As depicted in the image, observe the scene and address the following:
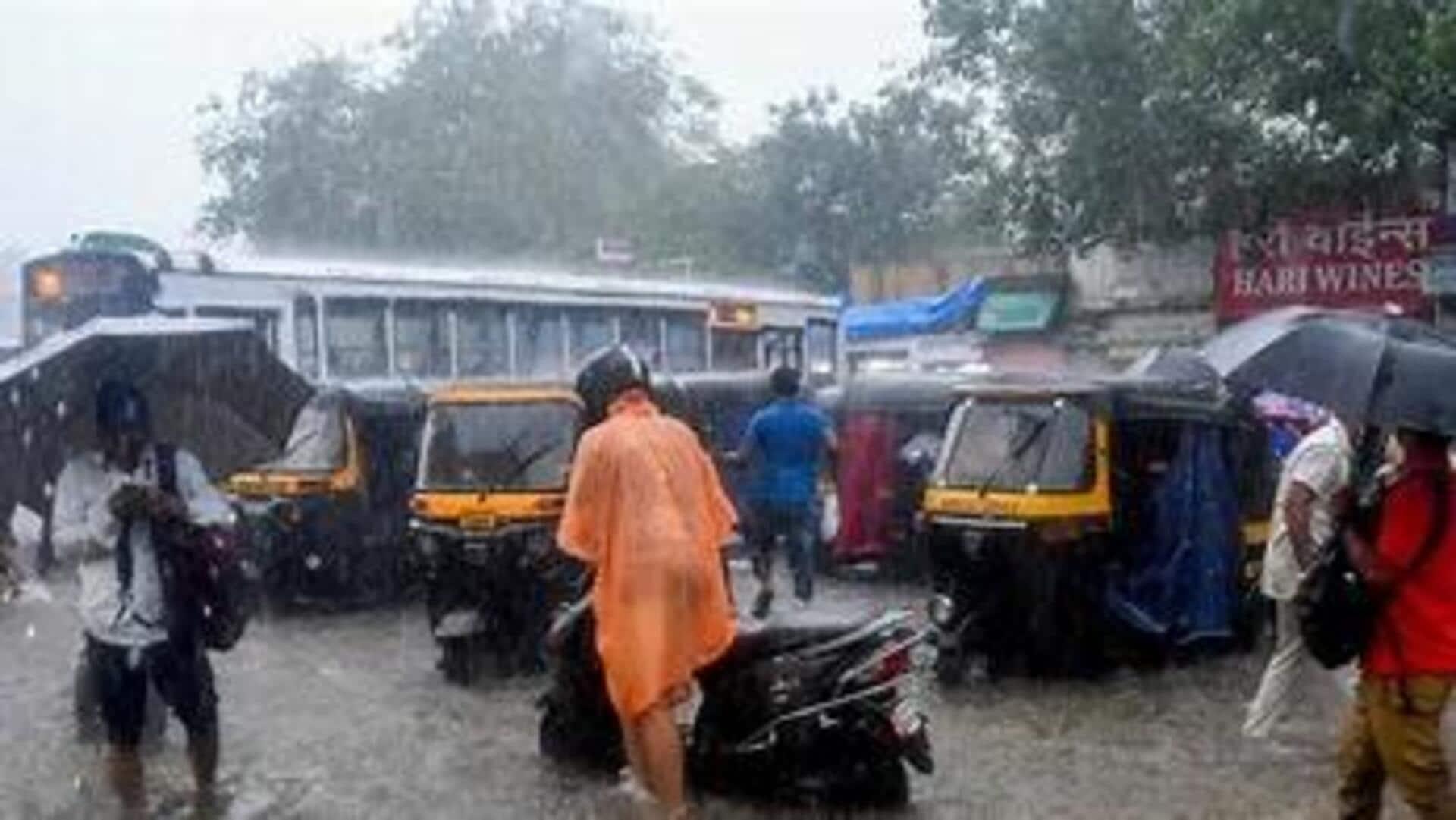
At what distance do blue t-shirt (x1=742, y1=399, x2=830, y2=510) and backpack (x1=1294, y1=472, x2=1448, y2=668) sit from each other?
7080mm

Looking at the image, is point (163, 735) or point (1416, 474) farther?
point (163, 735)

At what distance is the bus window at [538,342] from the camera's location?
2206cm

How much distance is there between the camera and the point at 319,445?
1514 cm

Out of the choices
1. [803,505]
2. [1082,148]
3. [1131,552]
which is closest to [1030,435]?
[1131,552]

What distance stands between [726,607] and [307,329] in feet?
43.8

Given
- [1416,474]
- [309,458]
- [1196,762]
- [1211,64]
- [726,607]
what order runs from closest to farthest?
[1416,474], [726,607], [1196,762], [309,458], [1211,64]

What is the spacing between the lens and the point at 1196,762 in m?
8.63

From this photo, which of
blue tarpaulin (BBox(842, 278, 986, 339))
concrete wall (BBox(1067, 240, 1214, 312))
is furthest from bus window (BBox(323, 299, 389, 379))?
blue tarpaulin (BBox(842, 278, 986, 339))

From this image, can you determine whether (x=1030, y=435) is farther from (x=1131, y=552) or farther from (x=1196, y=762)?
(x=1196, y=762)

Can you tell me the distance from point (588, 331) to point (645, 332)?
1314mm

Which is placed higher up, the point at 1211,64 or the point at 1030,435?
the point at 1211,64

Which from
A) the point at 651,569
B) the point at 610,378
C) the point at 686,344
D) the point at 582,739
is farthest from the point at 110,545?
the point at 686,344

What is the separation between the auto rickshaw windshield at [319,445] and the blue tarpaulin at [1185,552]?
683 centimetres

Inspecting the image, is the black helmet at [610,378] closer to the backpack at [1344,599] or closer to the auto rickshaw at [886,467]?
the backpack at [1344,599]
